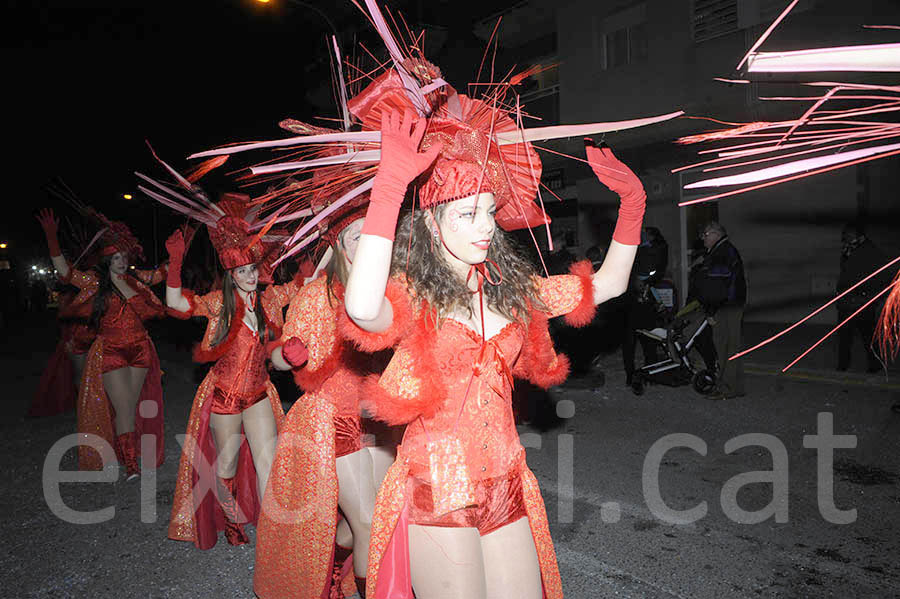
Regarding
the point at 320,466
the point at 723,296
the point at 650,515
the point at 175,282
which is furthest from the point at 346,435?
the point at 723,296

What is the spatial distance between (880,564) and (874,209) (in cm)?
968

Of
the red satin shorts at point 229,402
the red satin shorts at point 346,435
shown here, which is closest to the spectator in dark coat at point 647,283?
the red satin shorts at point 229,402

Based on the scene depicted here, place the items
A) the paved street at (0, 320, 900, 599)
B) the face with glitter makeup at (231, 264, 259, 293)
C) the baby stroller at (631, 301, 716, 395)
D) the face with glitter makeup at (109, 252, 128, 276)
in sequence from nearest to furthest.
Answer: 1. the paved street at (0, 320, 900, 599)
2. the face with glitter makeup at (231, 264, 259, 293)
3. the face with glitter makeup at (109, 252, 128, 276)
4. the baby stroller at (631, 301, 716, 395)

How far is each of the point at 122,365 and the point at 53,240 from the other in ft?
5.08

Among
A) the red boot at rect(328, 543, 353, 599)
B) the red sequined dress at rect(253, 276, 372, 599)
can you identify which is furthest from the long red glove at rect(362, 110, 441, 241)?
the red boot at rect(328, 543, 353, 599)

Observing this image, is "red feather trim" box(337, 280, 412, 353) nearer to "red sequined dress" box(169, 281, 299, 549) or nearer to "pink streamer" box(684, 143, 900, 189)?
"pink streamer" box(684, 143, 900, 189)

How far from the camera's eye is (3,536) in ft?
13.8

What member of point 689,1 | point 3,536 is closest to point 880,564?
point 3,536

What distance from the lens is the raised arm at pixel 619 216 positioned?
84.8 inches

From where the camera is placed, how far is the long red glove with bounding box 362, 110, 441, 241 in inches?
66.3

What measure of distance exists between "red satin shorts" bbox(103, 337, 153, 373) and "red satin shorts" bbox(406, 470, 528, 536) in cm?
433

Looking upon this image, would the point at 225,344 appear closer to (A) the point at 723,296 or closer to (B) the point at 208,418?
(B) the point at 208,418

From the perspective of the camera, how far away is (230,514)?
3994 millimetres

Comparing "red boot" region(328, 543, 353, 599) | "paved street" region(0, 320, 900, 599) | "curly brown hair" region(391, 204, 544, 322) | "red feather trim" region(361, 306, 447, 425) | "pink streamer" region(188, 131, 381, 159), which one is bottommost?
"paved street" region(0, 320, 900, 599)
